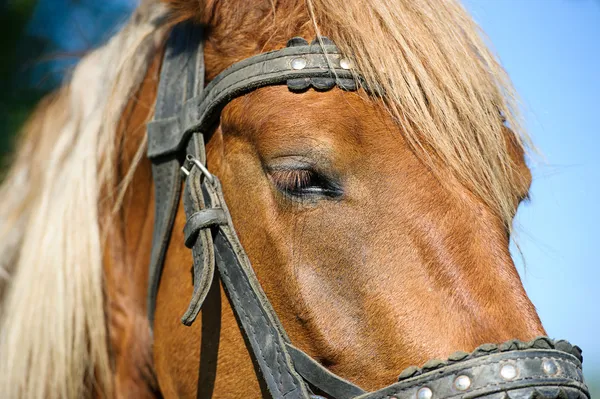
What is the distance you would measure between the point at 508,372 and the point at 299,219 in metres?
0.60

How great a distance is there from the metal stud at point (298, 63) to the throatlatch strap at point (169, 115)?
1.27 ft

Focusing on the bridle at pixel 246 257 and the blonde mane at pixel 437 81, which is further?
the blonde mane at pixel 437 81

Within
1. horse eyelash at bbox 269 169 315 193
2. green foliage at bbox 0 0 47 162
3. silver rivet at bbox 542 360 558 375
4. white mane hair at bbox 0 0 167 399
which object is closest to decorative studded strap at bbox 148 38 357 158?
horse eyelash at bbox 269 169 315 193

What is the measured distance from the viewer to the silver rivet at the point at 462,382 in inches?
49.5

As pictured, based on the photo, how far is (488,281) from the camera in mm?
1379

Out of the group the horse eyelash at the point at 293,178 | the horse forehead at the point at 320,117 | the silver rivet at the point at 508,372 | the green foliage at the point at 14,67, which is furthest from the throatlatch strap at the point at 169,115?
the green foliage at the point at 14,67

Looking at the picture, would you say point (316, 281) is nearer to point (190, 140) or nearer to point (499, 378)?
point (499, 378)

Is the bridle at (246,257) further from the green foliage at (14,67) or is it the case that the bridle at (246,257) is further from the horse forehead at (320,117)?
the green foliage at (14,67)

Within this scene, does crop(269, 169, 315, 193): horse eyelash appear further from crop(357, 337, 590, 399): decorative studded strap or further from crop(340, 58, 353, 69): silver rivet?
crop(357, 337, 590, 399): decorative studded strap

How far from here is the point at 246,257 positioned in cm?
163

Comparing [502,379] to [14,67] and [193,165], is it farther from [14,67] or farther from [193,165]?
[14,67]

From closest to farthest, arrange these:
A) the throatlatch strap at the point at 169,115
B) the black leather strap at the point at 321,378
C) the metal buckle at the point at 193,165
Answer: the black leather strap at the point at 321,378, the metal buckle at the point at 193,165, the throatlatch strap at the point at 169,115

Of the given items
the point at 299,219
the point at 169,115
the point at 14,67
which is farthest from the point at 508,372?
the point at 14,67

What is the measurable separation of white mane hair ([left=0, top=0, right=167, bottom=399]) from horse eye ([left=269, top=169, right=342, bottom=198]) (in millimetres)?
847
